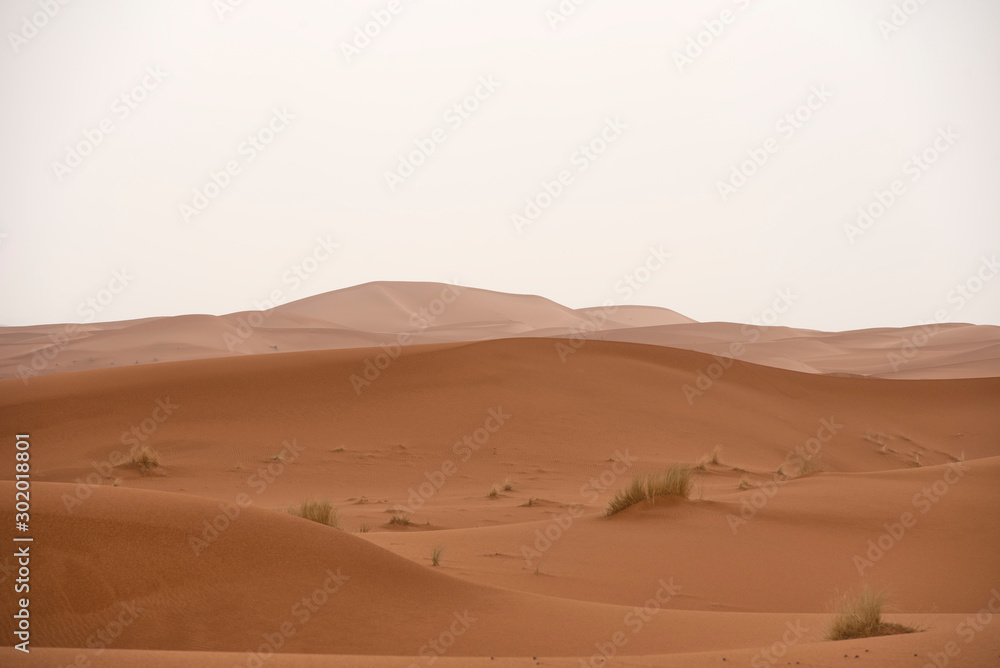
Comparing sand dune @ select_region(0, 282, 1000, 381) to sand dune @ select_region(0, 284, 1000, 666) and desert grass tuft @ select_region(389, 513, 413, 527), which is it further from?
desert grass tuft @ select_region(389, 513, 413, 527)

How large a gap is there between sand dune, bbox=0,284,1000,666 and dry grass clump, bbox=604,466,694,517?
269 mm

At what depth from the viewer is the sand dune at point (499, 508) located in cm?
438

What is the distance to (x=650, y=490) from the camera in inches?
369

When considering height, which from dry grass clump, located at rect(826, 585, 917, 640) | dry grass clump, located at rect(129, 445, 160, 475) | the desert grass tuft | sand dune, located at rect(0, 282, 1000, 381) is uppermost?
sand dune, located at rect(0, 282, 1000, 381)

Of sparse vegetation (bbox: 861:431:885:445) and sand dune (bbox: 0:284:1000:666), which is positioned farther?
sparse vegetation (bbox: 861:431:885:445)

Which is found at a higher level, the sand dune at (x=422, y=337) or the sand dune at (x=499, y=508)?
the sand dune at (x=422, y=337)

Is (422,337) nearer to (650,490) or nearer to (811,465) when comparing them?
(811,465)

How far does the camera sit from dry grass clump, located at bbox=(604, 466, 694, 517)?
921cm

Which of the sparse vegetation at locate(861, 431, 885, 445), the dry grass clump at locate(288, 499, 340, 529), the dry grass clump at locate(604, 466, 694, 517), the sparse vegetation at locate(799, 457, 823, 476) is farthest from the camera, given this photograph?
the sparse vegetation at locate(861, 431, 885, 445)

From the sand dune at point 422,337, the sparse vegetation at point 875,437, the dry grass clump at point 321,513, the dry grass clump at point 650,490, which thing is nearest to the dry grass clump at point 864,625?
the dry grass clump at point 650,490

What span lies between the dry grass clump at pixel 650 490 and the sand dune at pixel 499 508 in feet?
0.88

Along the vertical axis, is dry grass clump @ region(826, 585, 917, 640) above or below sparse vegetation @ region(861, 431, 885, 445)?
above

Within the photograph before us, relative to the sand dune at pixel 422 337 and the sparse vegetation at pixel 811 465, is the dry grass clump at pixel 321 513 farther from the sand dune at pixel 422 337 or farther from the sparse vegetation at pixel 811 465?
the sand dune at pixel 422 337

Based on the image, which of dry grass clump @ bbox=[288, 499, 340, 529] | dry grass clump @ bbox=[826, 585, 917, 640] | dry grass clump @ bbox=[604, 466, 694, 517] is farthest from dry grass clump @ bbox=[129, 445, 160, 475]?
dry grass clump @ bbox=[826, 585, 917, 640]
